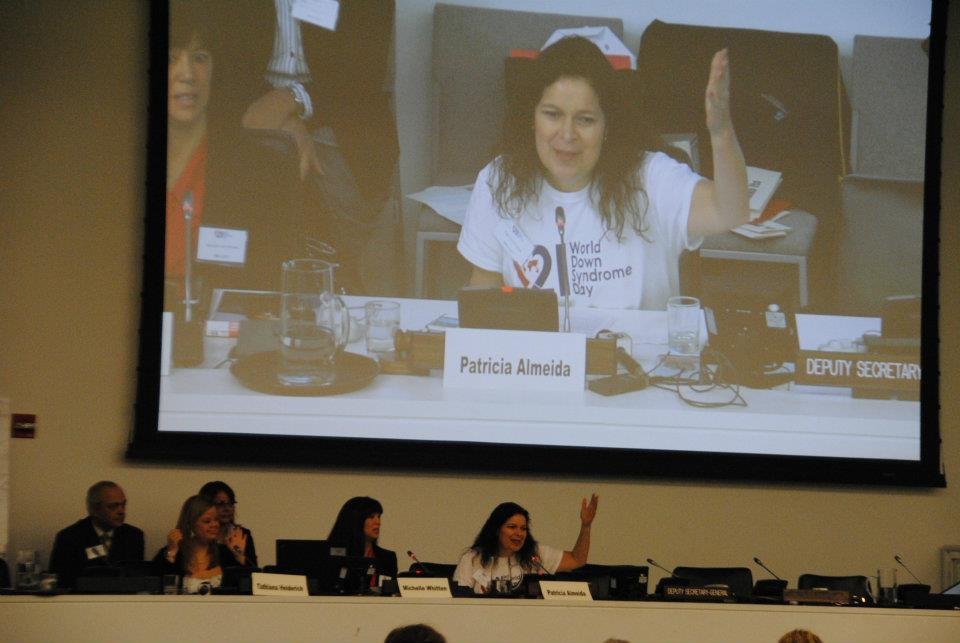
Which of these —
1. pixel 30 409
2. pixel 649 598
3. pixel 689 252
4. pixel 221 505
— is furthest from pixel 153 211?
pixel 649 598

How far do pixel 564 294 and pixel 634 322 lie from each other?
33cm

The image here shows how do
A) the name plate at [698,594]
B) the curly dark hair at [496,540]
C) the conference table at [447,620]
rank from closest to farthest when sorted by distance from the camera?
the conference table at [447,620]
the name plate at [698,594]
the curly dark hair at [496,540]

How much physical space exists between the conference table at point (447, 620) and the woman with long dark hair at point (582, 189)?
2.10 meters

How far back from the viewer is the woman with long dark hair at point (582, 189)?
20.4ft

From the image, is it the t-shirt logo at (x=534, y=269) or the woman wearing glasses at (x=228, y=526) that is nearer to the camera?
the woman wearing glasses at (x=228, y=526)

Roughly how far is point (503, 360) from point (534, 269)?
0.43 m

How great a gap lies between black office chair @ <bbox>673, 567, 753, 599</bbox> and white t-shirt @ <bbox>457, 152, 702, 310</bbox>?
58.1 inches

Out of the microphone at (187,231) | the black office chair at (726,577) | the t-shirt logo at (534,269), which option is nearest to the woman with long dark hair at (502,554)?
the black office chair at (726,577)

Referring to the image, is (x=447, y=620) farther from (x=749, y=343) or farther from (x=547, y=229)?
(x=749, y=343)

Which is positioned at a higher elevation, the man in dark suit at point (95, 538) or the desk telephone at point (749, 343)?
the desk telephone at point (749, 343)

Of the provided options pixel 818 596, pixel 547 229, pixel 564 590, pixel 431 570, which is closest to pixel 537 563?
pixel 431 570

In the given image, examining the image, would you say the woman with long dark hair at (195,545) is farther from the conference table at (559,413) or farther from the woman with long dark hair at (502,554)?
the conference table at (559,413)

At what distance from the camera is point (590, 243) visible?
622 centimetres

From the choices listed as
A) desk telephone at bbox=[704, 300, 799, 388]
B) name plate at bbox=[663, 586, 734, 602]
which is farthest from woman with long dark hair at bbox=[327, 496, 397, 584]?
desk telephone at bbox=[704, 300, 799, 388]
